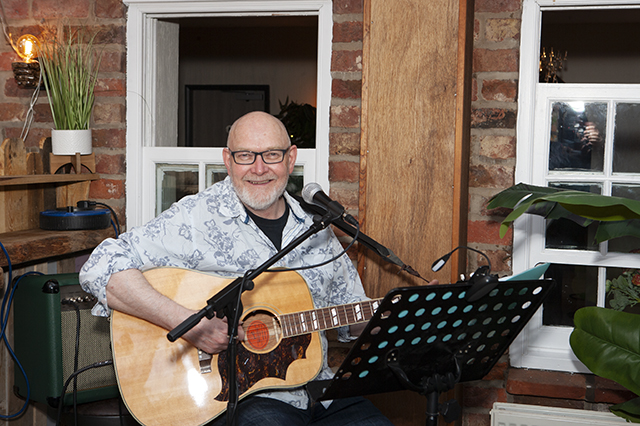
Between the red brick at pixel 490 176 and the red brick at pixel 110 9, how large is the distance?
5.06ft

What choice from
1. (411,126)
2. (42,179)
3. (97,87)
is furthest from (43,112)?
(411,126)

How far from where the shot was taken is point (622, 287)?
2174 millimetres

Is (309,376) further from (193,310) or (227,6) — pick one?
(227,6)

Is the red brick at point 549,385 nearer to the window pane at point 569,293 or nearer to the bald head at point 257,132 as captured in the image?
the window pane at point 569,293

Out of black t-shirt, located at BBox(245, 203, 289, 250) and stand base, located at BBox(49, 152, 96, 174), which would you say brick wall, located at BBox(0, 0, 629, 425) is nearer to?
stand base, located at BBox(49, 152, 96, 174)

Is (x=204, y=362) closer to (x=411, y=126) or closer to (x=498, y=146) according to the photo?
(x=411, y=126)

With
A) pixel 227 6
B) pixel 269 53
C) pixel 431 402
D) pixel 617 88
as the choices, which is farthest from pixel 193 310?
pixel 269 53

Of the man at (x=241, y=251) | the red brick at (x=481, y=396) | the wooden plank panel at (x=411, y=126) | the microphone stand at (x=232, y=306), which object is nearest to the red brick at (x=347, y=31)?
the wooden plank panel at (x=411, y=126)

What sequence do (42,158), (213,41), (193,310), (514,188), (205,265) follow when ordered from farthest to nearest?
(213,41) < (42,158) < (514,188) < (205,265) < (193,310)

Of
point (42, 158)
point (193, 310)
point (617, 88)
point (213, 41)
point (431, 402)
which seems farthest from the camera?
point (213, 41)

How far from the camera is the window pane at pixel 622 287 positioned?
84.7 inches

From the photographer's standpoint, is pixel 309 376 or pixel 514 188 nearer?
pixel 309 376

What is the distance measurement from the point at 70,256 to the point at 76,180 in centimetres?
30

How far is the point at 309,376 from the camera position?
1.72 m
